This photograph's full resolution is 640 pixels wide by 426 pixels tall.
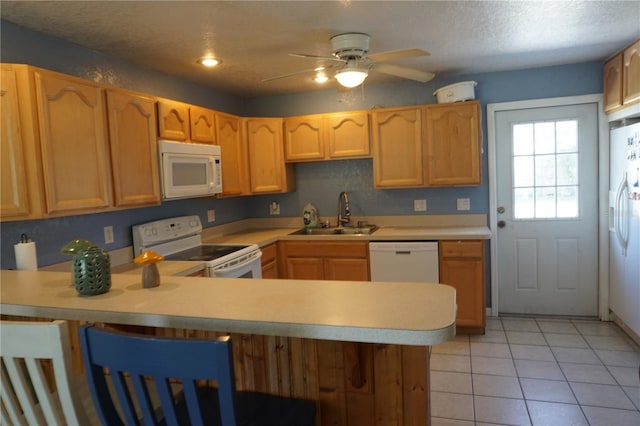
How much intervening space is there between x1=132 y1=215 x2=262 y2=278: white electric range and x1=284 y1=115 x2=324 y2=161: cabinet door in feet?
3.79

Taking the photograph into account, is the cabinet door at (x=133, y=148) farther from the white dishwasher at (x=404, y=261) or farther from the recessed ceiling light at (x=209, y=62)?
the white dishwasher at (x=404, y=261)

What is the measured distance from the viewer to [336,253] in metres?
3.90

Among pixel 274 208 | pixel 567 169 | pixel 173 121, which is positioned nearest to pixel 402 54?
pixel 173 121

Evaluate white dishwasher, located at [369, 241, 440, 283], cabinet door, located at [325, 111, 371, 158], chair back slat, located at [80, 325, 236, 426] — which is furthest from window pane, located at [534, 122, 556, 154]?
chair back slat, located at [80, 325, 236, 426]

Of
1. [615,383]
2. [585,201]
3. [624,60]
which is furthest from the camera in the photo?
[585,201]

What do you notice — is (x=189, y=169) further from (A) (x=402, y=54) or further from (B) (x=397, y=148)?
(B) (x=397, y=148)

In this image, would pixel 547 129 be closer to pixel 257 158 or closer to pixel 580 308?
pixel 580 308

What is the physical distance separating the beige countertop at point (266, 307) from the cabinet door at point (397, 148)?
2524 mm

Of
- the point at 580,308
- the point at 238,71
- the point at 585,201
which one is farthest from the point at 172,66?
the point at 580,308

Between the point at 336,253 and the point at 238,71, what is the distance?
178cm

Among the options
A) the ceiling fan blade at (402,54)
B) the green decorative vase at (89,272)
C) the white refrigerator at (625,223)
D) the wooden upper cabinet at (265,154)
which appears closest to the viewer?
the green decorative vase at (89,272)

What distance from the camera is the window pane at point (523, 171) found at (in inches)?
158

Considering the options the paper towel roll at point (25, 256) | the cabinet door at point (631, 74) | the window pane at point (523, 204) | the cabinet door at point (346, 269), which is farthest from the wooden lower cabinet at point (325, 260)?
the cabinet door at point (631, 74)

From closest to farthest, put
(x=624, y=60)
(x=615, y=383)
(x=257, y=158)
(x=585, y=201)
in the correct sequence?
(x=615, y=383) → (x=624, y=60) → (x=585, y=201) → (x=257, y=158)
